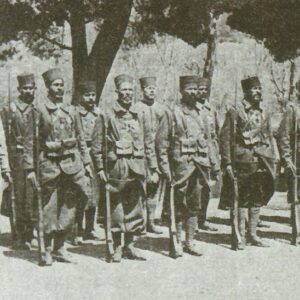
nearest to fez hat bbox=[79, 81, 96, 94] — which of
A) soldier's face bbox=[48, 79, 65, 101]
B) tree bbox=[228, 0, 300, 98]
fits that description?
soldier's face bbox=[48, 79, 65, 101]

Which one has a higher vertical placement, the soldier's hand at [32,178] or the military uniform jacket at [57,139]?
the military uniform jacket at [57,139]

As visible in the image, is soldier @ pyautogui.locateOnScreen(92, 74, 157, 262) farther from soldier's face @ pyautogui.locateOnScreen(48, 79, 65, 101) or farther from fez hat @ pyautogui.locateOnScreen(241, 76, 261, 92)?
fez hat @ pyautogui.locateOnScreen(241, 76, 261, 92)

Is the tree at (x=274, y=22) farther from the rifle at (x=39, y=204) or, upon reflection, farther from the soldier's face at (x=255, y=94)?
the rifle at (x=39, y=204)

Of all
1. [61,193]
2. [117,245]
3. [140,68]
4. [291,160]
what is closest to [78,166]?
[61,193]

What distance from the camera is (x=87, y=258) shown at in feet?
28.7

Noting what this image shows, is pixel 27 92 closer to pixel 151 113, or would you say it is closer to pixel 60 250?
pixel 60 250

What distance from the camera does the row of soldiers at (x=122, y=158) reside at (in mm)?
8445

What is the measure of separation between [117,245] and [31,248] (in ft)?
4.11

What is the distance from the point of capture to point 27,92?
922cm

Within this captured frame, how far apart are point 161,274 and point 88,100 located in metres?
2.83

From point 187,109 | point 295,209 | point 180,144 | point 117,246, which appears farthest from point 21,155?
point 295,209

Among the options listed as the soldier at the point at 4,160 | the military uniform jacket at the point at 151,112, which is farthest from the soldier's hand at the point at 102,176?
the military uniform jacket at the point at 151,112

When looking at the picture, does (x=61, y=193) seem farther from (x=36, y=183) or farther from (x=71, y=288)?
(x=71, y=288)

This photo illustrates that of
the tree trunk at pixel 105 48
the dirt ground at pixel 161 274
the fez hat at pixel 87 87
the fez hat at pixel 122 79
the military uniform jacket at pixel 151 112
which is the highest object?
the tree trunk at pixel 105 48
